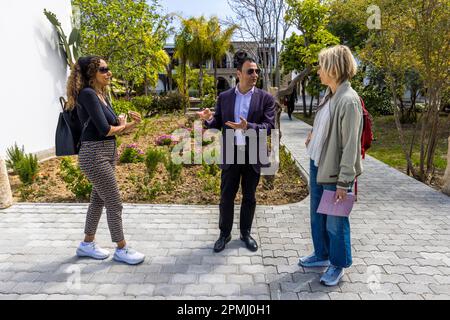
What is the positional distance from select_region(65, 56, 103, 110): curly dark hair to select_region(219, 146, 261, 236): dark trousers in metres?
1.49

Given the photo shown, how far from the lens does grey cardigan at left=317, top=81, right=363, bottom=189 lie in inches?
98.9

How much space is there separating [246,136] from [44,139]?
664cm

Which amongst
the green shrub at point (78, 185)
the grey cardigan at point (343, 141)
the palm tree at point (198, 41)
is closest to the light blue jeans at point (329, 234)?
the grey cardigan at point (343, 141)

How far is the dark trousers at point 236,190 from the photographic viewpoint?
11.0ft

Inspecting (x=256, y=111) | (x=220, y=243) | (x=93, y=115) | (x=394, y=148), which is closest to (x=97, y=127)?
(x=93, y=115)

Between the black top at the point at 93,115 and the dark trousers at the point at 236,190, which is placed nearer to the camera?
the black top at the point at 93,115

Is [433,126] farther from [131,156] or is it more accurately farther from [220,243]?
[131,156]

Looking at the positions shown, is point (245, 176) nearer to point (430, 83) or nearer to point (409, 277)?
point (409, 277)

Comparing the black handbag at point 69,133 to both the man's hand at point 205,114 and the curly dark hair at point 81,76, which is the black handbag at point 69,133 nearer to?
the curly dark hair at point 81,76

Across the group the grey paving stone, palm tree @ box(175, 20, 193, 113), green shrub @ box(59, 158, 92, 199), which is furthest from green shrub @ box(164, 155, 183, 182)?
palm tree @ box(175, 20, 193, 113)

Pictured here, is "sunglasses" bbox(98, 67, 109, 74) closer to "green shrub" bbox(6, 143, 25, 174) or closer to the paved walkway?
the paved walkway

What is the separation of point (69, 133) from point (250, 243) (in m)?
2.05

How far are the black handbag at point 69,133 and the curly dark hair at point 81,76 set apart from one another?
14 centimetres
